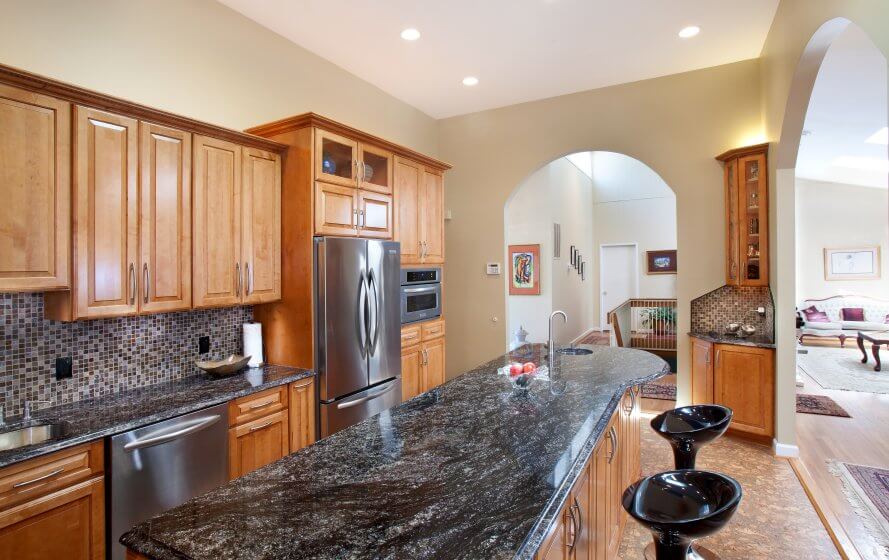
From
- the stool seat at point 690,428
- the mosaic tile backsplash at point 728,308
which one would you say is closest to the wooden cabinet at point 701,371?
the mosaic tile backsplash at point 728,308

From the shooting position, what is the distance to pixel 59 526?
1.74m

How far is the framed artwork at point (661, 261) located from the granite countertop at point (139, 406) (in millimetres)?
9686

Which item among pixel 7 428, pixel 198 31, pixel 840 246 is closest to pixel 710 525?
pixel 7 428

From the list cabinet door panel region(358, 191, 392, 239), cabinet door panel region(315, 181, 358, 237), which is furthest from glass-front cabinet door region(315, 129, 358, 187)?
cabinet door panel region(358, 191, 392, 239)

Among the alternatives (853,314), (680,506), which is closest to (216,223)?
(680,506)

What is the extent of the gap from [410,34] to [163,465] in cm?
332

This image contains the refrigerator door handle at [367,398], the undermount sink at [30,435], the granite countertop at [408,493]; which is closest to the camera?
the granite countertop at [408,493]

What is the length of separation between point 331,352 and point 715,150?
151 inches

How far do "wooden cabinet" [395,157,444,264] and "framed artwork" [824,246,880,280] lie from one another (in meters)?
9.65

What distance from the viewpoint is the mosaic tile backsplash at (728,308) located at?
414cm

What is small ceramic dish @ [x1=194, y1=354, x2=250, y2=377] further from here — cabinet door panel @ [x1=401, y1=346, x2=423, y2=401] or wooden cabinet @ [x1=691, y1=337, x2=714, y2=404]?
wooden cabinet @ [x1=691, y1=337, x2=714, y2=404]

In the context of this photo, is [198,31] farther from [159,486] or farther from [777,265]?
[777,265]

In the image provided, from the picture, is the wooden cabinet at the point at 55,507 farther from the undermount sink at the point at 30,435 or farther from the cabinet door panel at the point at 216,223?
the cabinet door panel at the point at 216,223

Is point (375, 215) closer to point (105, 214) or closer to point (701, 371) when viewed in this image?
point (105, 214)
